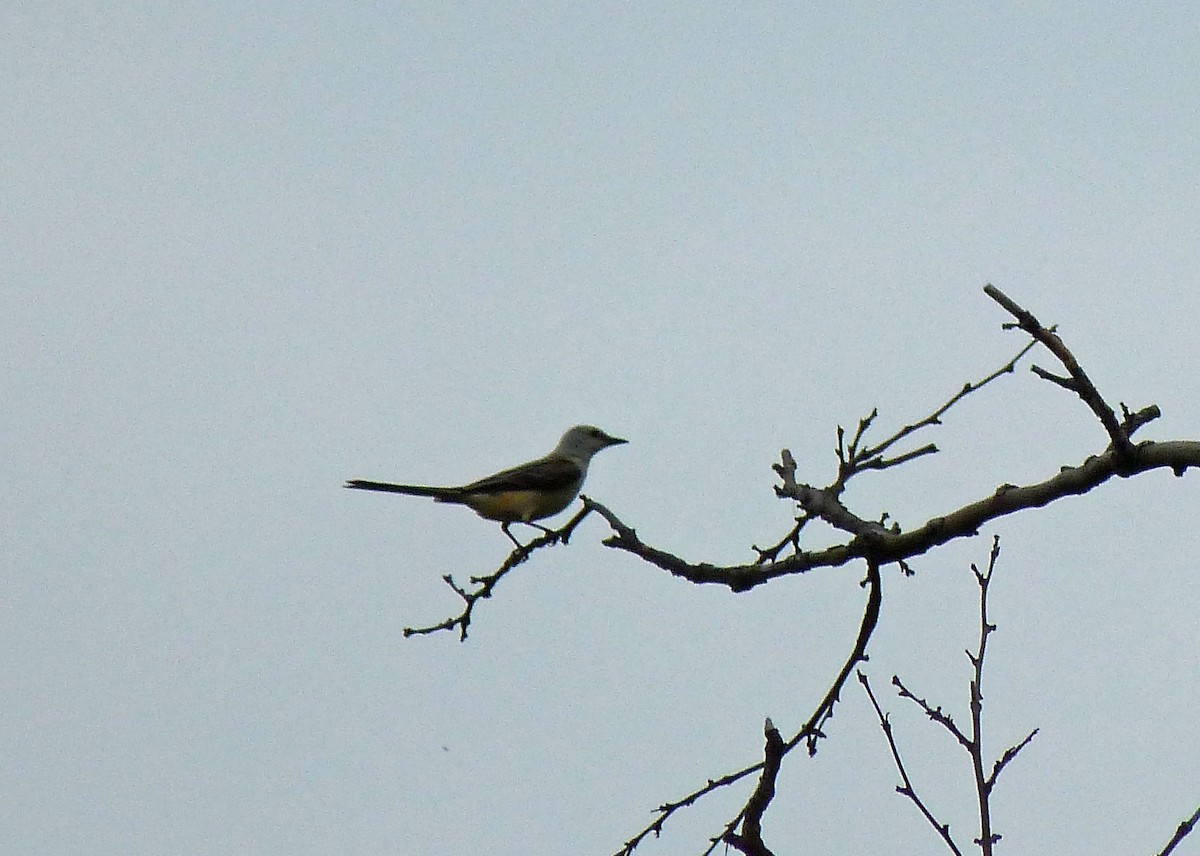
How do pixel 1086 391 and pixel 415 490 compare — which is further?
pixel 415 490

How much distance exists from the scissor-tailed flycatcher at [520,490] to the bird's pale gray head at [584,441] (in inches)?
9.1

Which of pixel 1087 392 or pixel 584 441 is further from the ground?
pixel 584 441

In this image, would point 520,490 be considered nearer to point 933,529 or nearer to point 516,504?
point 516,504

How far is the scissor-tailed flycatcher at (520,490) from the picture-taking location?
30.7 feet

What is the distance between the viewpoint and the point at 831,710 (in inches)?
146

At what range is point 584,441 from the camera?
1139 cm

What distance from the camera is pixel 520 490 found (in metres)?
9.78

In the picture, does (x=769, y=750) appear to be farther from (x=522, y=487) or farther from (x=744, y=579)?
(x=522, y=487)

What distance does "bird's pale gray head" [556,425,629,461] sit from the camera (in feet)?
37.0

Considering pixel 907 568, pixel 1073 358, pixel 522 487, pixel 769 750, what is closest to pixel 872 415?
pixel 907 568

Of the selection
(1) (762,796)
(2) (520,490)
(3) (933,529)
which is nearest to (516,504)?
(2) (520,490)

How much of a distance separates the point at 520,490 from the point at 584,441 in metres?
1.70

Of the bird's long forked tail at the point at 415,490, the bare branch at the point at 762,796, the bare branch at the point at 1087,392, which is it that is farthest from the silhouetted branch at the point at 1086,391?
the bird's long forked tail at the point at 415,490

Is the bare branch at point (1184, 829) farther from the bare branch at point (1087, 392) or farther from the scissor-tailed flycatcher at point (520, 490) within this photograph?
the scissor-tailed flycatcher at point (520, 490)
